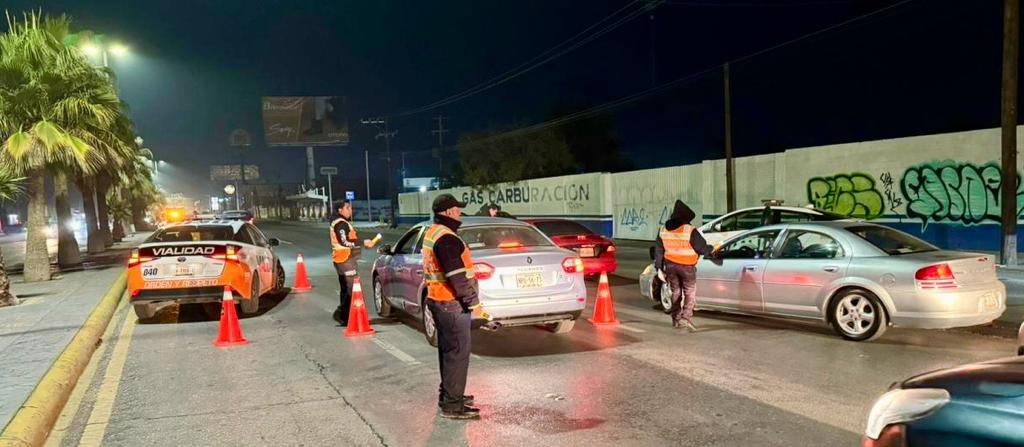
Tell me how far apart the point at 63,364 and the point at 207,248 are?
3.24 m

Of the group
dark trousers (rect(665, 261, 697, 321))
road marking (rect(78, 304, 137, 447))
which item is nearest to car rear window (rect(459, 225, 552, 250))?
dark trousers (rect(665, 261, 697, 321))

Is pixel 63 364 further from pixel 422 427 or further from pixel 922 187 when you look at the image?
pixel 922 187

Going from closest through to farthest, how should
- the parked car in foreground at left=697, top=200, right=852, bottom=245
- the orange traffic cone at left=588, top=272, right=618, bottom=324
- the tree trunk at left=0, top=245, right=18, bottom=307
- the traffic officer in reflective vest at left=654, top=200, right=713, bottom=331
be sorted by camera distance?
the traffic officer in reflective vest at left=654, top=200, right=713, bottom=331 < the orange traffic cone at left=588, top=272, right=618, bottom=324 < the tree trunk at left=0, top=245, right=18, bottom=307 < the parked car in foreground at left=697, top=200, right=852, bottom=245

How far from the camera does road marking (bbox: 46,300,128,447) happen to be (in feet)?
17.2

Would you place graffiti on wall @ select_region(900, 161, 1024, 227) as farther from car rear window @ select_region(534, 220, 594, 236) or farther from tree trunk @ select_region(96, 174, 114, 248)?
tree trunk @ select_region(96, 174, 114, 248)

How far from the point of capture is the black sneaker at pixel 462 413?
17.3 feet

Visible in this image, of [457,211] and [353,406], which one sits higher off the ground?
[457,211]

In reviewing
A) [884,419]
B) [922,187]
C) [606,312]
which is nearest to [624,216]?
[922,187]

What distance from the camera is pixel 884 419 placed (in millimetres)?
2730

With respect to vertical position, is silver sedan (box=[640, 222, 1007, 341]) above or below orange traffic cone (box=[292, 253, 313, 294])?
above

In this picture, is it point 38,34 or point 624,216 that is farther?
point 624,216

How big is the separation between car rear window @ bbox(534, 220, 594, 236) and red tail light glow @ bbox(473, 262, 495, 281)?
625 cm

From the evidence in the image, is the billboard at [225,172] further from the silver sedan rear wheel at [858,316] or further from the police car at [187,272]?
the silver sedan rear wheel at [858,316]

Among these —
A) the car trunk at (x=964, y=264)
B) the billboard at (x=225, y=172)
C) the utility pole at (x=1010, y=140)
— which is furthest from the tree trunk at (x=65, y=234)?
the billboard at (x=225, y=172)
